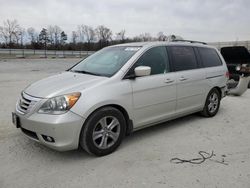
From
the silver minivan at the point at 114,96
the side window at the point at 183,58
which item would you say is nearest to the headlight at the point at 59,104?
the silver minivan at the point at 114,96

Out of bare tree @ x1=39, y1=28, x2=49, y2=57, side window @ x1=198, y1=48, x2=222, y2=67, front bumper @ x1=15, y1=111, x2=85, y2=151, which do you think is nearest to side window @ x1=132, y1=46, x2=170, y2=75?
side window @ x1=198, y1=48, x2=222, y2=67

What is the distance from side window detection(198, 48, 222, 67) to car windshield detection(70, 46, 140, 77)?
1.81 m

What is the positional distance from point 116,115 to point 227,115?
3207 millimetres

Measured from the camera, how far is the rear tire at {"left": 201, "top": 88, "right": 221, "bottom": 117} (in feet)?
17.6

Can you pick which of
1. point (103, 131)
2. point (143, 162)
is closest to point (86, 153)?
point (103, 131)

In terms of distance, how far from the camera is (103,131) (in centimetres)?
355

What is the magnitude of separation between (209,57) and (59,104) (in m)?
3.61

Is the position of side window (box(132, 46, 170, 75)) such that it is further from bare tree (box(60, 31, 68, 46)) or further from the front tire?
bare tree (box(60, 31, 68, 46))

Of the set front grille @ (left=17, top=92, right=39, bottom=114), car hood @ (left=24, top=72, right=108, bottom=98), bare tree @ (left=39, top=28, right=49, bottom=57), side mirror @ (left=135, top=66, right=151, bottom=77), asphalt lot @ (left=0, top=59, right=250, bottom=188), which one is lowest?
asphalt lot @ (left=0, top=59, right=250, bottom=188)

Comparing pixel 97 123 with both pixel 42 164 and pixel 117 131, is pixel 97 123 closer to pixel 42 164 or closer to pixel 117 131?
pixel 117 131

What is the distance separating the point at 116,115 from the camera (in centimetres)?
363

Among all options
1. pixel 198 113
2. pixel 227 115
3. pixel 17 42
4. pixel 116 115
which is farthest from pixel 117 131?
pixel 17 42

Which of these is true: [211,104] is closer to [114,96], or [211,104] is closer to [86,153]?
[114,96]

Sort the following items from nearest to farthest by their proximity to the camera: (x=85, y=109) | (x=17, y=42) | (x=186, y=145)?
(x=85, y=109) → (x=186, y=145) → (x=17, y=42)
